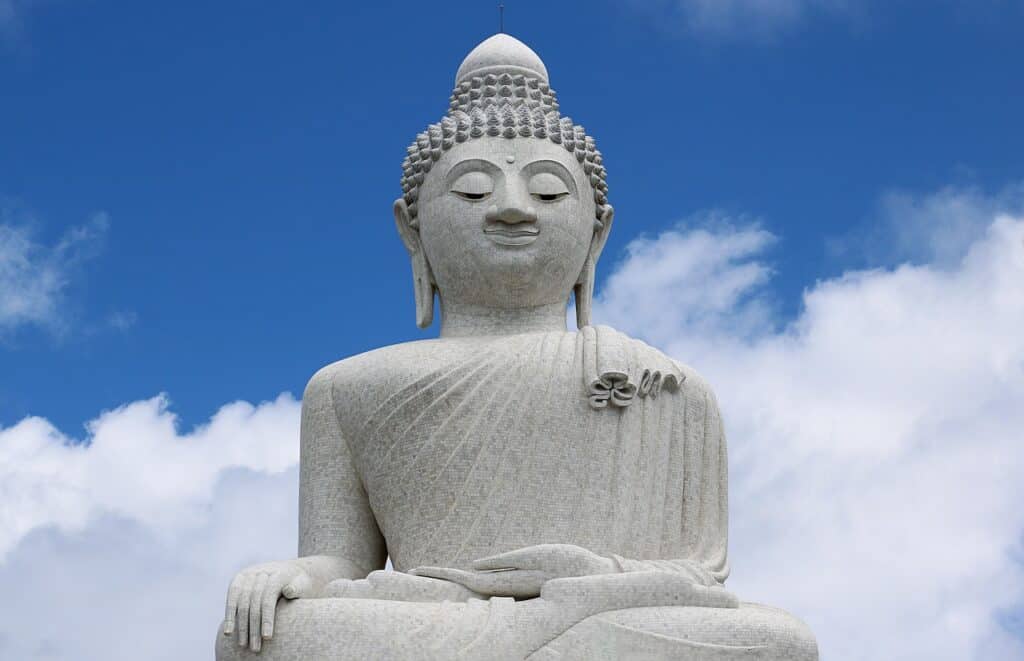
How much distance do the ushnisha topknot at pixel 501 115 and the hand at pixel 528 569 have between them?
7.87 ft

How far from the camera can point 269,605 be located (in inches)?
313

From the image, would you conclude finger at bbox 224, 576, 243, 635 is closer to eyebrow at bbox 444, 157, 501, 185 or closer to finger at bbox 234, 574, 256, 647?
finger at bbox 234, 574, 256, 647

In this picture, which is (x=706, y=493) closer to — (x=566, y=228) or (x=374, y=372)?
(x=566, y=228)

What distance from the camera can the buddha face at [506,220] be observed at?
30.2ft

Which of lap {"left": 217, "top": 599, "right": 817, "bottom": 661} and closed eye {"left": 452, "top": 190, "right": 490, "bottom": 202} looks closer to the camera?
lap {"left": 217, "top": 599, "right": 817, "bottom": 661}

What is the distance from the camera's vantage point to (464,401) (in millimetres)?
8789

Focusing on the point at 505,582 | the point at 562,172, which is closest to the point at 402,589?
the point at 505,582

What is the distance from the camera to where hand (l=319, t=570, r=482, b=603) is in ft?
26.7

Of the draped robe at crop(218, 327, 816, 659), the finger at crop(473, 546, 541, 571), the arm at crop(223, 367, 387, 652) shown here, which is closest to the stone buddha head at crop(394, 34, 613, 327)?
the draped robe at crop(218, 327, 816, 659)

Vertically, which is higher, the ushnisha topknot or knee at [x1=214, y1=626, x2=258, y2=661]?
the ushnisha topknot

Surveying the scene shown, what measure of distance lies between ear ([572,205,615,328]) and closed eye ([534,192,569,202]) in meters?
0.55

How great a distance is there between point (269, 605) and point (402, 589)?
2.10 ft

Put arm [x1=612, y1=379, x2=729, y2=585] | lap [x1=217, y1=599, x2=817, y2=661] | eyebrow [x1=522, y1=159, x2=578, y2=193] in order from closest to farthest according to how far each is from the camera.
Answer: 1. lap [x1=217, y1=599, x2=817, y2=661]
2. arm [x1=612, y1=379, x2=729, y2=585]
3. eyebrow [x1=522, y1=159, x2=578, y2=193]

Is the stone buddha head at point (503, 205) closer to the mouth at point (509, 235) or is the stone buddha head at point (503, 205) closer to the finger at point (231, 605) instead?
the mouth at point (509, 235)
